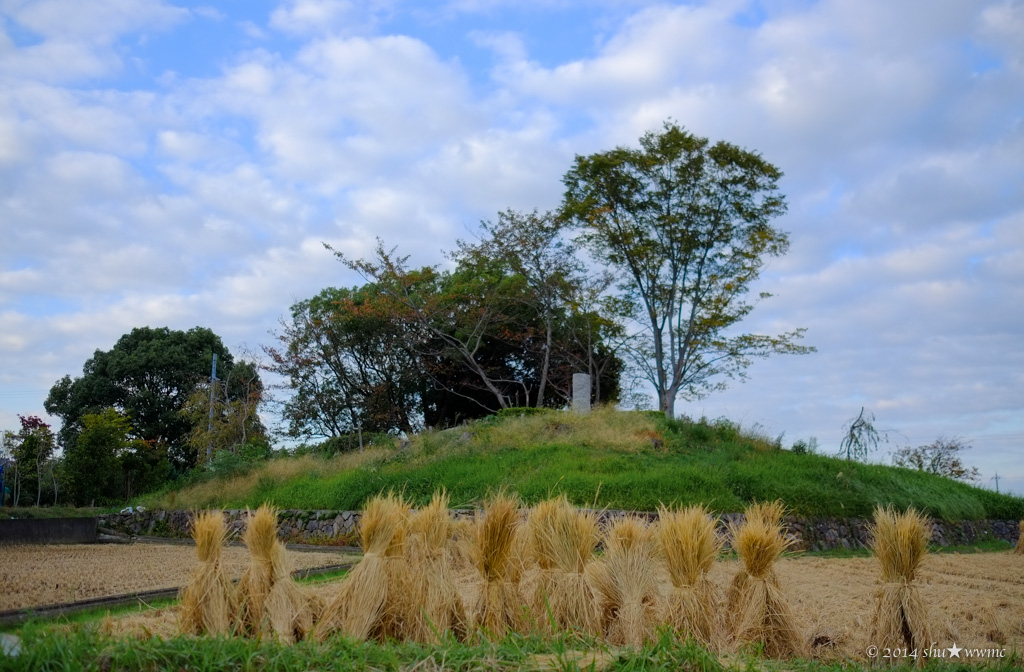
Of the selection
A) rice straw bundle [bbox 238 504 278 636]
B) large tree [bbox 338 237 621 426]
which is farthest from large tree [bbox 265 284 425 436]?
rice straw bundle [bbox 238 504 278 636]

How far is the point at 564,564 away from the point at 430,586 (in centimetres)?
Answer: 81

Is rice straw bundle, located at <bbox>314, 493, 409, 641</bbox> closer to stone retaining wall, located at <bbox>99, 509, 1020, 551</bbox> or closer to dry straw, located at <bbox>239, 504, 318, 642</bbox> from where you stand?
dry straw, located at <bbox>239, 504, 318, 642</bbox>

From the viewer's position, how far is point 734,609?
486 centimetres

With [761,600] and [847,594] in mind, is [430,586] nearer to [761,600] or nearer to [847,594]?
[761,600]

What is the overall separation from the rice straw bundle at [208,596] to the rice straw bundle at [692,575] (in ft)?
8.46

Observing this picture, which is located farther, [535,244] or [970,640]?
[535,244]

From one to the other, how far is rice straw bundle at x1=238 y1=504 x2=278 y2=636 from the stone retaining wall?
5.82 m

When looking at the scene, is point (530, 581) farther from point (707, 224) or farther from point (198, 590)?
point (707, 224)

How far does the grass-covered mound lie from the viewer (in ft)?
40.5

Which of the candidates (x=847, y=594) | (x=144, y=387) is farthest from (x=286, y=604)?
(x=144, y=387)

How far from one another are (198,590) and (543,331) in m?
20.3

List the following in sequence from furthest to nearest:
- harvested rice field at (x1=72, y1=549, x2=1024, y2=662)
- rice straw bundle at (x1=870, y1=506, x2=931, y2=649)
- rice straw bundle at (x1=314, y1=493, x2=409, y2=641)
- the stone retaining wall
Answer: the stone retaining wall → harvested rice field at (x1=72, y1=549, x2=1024, y2=662) → rice straw bundle at (x1=870, y1=506, x2=931, y2=649) → rice straw bundle at (x1=314, y1=493, x2=409, y2=641)

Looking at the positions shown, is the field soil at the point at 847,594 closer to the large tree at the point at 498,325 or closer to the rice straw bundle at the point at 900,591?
the rice straw bundle at the point at 900,591

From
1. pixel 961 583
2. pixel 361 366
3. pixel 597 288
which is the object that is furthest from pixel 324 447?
pixel 961 583
